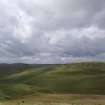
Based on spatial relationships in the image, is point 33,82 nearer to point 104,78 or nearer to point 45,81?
point 45,81

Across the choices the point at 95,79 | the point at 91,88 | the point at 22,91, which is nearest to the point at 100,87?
the point at 91,88

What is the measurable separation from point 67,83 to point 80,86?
15.0 meters

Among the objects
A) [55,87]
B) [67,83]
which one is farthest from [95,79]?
[55,87]

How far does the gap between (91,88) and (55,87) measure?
23895 mm

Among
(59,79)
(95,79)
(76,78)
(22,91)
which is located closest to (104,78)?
(95,79)

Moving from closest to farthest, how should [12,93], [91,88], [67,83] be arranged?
[12,93]
[91,88]
[67,83]

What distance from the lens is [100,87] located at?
160375mm

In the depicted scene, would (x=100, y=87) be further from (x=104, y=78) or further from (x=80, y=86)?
(x=104, y=78)

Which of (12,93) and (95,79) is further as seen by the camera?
(95,79)

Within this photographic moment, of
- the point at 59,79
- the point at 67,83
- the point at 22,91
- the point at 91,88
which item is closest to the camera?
the point at 22,91

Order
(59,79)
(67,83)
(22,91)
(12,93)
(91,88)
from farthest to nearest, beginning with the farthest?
(59,79) → (67,83) → (91,88) → (22,91) → (12,93)

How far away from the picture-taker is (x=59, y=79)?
7559 inches

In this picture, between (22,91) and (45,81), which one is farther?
(45,81)

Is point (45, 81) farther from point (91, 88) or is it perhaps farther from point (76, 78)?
point (91, 88)
